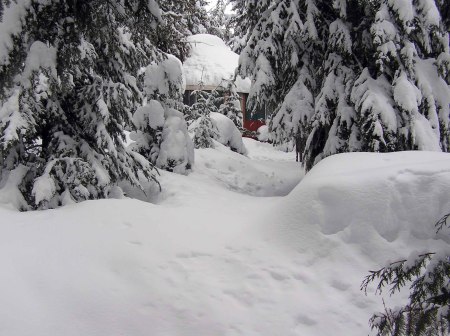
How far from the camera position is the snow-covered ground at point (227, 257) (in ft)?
10.8

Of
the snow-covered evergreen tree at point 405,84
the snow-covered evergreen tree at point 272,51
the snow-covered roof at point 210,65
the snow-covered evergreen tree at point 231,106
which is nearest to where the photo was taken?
the snow-covered evergreen tree at point 405,84

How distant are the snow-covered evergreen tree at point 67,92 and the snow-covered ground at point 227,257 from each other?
739 millimetres

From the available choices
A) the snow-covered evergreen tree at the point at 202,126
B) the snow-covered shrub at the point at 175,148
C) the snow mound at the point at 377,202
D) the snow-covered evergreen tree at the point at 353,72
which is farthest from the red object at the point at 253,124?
the snow mound at the point at 377,202

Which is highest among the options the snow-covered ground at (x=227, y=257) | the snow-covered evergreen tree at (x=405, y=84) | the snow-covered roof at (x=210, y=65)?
the snow-covered roof at (x=210, y=65)

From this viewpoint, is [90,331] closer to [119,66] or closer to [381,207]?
[381,207]

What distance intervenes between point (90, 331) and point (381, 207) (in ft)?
9.32

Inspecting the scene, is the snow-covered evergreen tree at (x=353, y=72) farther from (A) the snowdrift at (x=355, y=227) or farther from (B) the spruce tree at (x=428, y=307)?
(B) the spruce tree at (x=428, y=307)

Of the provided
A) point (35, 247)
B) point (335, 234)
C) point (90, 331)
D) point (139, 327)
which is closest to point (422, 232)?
point (335, 234)

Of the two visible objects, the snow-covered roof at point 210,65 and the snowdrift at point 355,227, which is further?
the snow-covered roof at point 210,65

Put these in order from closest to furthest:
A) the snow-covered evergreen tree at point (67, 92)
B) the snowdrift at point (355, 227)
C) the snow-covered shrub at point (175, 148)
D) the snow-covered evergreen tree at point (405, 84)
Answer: the snowdrift at point (355, 227), the snow-covered evergreen tree at point (67, 92), the snow-covered evergreen tree at point (405, 84), the snow-covered shrub at point (175, 148)

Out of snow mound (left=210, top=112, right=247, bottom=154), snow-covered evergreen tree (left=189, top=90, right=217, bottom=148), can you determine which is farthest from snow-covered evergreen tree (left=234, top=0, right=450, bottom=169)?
snow mound (left=210, top=112, right=247, bottom=154)

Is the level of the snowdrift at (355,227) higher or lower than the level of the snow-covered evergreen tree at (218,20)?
lower

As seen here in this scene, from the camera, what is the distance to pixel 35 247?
12.6 feet

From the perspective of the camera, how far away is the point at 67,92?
579 centimetres
